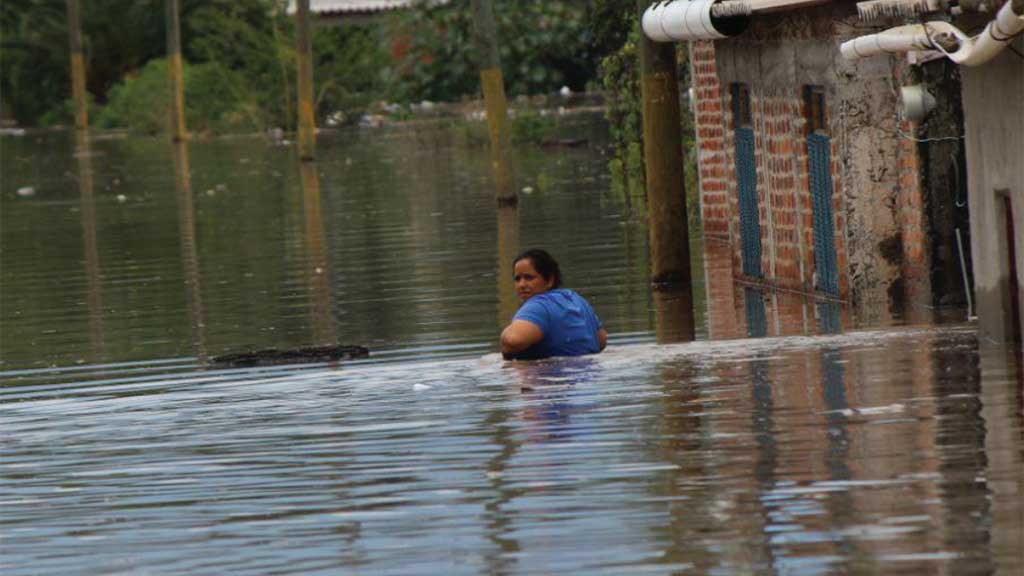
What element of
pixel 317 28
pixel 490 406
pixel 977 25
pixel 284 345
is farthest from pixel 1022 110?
pixel 317 28

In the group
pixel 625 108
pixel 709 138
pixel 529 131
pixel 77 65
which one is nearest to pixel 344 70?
pixel 77 65

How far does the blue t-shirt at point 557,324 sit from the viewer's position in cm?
1432

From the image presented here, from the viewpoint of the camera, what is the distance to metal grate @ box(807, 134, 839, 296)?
744 inches

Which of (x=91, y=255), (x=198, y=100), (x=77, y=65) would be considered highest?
(x=77, y=65)

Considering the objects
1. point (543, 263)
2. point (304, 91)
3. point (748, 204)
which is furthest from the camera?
point (304, 91)

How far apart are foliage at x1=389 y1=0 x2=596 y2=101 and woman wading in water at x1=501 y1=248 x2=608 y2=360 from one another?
51836 millimetres

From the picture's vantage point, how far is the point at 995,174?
13922 millimetres

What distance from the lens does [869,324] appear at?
17.0 metres

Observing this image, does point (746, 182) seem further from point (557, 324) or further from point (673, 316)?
point (557, 324)

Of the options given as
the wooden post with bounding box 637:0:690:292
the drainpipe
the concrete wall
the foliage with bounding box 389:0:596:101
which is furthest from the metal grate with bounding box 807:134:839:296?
the foliage with bounding box 389:0:596:101

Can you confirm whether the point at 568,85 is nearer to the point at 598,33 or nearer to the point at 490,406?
the point at 598,33

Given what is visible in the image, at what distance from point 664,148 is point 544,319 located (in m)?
6.88

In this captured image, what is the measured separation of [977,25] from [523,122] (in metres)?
38.6

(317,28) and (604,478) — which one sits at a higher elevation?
(317,28)
